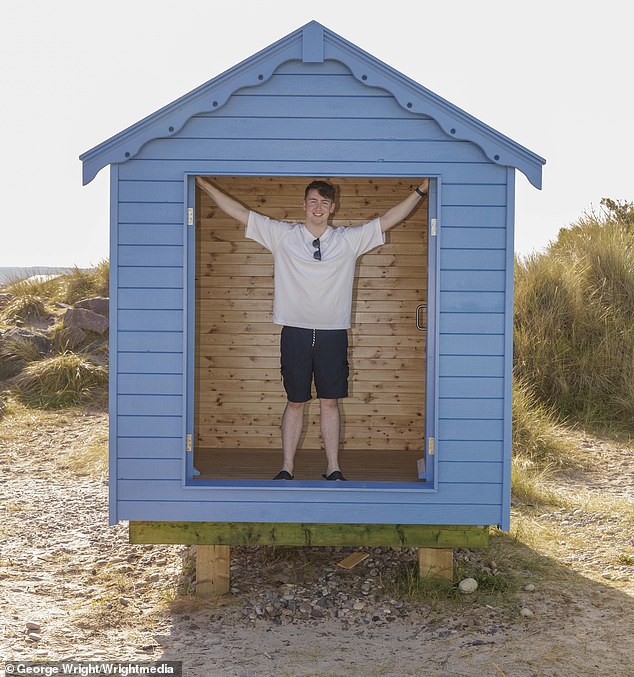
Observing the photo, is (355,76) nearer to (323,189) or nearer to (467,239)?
(323,189)

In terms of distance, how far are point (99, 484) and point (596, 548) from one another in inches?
186

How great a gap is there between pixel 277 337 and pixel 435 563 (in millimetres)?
2504

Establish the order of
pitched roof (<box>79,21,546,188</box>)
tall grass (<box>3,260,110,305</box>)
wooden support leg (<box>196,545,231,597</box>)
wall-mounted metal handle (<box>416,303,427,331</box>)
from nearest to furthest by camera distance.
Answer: pitched roof (<box>79,21,546,188</box>) → wooden support leg (<box>196,545,231,597</box>) → wall-mounted metal handle (<box>416,303,427,331</box>) → tall grass (<box>3,260,110,305</box>)

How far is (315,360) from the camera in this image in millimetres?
5348

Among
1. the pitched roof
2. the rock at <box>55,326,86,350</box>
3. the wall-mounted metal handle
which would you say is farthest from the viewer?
the rock at <box>55,326,86,350</box>

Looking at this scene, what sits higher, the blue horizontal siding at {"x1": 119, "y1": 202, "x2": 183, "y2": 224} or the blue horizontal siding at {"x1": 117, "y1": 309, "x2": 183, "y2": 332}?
the blue horizontal siding at {"x1": 119, "y1": 202, "x2": 183, "y2": 224}

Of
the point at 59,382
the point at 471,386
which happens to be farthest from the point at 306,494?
the point at 59,382

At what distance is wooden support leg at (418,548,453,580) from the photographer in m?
5.52

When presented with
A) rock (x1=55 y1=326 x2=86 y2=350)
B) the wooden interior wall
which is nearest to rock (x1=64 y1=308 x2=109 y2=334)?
rock (x1=55 y1=326 x2=86 y2=350)

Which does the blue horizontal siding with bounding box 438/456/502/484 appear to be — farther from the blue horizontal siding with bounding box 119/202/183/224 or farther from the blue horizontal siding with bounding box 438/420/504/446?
the blue horizontal siding with bounding box 119/202/183/224

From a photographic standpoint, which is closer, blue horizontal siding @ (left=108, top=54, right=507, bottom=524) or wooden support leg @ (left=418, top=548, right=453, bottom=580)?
blue horizontal siding @ (left=108, top=54, right=507, bottom=524)

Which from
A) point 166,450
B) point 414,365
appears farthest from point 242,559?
point 414,365

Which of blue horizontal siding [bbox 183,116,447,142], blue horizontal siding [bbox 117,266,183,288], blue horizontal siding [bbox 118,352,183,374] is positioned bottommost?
blue horizontal siding [bbox 118,352,183,374]

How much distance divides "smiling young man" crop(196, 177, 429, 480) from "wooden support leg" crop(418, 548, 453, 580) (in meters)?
0.75
